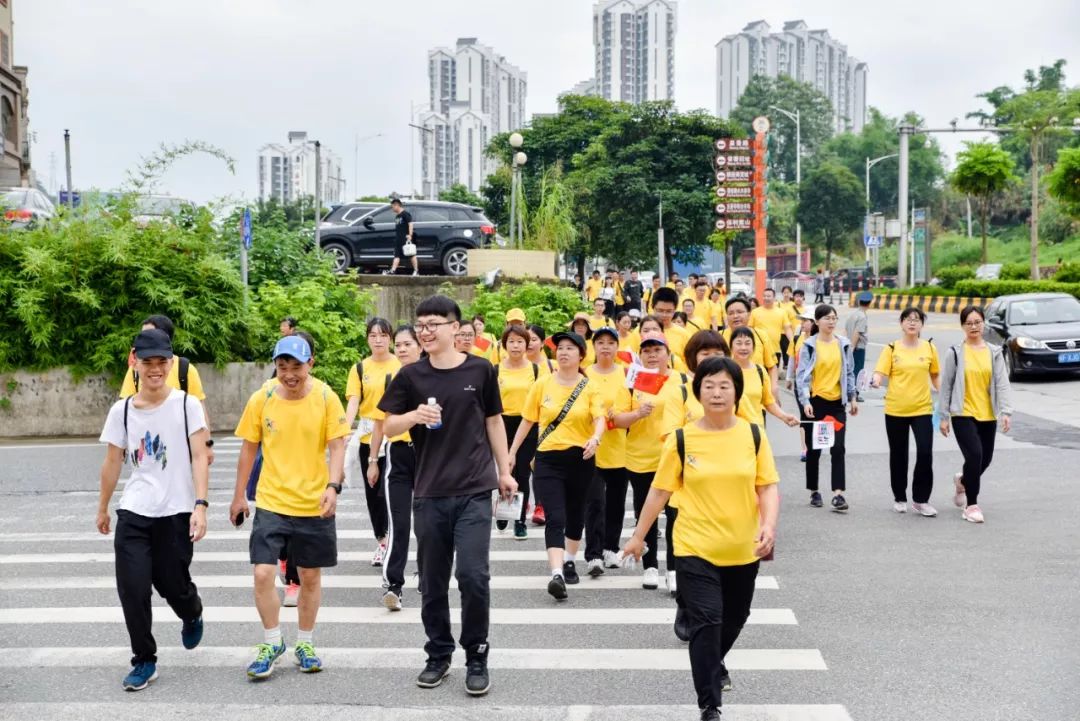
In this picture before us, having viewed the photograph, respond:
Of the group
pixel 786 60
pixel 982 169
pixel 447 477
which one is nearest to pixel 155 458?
pixel 447 477

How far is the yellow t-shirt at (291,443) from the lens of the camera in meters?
6.08

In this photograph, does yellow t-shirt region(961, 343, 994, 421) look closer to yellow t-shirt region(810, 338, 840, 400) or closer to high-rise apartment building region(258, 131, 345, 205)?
yellow t-shirt region(810, 338, 840, 400)

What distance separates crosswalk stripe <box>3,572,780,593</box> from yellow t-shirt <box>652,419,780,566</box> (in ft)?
9.14

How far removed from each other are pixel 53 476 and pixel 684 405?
8.47 metres

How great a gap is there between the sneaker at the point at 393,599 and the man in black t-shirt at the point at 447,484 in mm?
1484

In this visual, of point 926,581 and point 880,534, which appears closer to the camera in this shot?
point 926,581

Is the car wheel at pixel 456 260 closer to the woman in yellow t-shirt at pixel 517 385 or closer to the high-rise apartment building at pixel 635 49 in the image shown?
the woman in yellow t-shirt at pixel 517 385

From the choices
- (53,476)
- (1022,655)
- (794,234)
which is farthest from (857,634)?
(794,234)

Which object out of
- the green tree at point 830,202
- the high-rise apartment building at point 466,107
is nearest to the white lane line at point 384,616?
the green tree at point 830,202

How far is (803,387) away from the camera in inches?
422

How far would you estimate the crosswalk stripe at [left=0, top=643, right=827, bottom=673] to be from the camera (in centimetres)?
628

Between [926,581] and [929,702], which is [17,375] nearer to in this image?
[926,581]

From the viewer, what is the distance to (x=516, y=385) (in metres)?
9.73

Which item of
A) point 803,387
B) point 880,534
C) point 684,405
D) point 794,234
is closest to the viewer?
point 684,405
